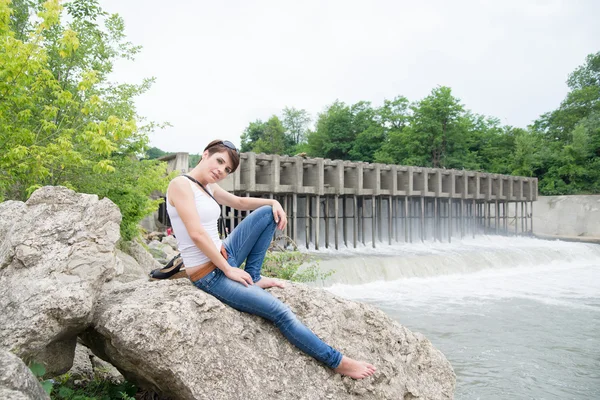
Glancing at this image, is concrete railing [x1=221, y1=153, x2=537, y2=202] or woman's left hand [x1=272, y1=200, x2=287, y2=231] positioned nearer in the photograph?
woman's left hand [x1=272, y1=200, x2=287, y2=231]

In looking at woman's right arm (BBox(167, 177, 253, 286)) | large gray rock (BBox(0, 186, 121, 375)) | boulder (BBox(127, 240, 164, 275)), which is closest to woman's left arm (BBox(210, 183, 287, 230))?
woman's right arm (BBox(167, 177, 253, 286))

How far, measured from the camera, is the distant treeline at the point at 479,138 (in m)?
42.5

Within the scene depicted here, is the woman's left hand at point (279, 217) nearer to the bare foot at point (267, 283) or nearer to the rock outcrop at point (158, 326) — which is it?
the bare foot at point (267, 283)

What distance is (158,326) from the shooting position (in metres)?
3.35

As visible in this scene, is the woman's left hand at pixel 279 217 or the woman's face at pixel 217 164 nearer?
the woman's face at pixel 217 164

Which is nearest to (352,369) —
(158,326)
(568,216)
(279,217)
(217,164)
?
(279,217)

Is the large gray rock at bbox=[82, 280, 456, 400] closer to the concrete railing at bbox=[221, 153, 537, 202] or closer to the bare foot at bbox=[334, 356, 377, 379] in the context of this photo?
the bare foot at bbox=[334, 356, 377, 379]

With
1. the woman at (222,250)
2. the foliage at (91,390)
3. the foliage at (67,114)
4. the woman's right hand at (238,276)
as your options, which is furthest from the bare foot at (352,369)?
the foliage at (67,114)

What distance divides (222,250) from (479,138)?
1952 inches

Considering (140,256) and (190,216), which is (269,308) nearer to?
(190,216)

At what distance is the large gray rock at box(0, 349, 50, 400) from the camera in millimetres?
2586

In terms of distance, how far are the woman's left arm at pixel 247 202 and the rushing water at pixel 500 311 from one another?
13.3 ft

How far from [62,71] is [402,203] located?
2530cm

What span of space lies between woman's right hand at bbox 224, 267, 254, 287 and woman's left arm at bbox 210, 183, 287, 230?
43 cm
